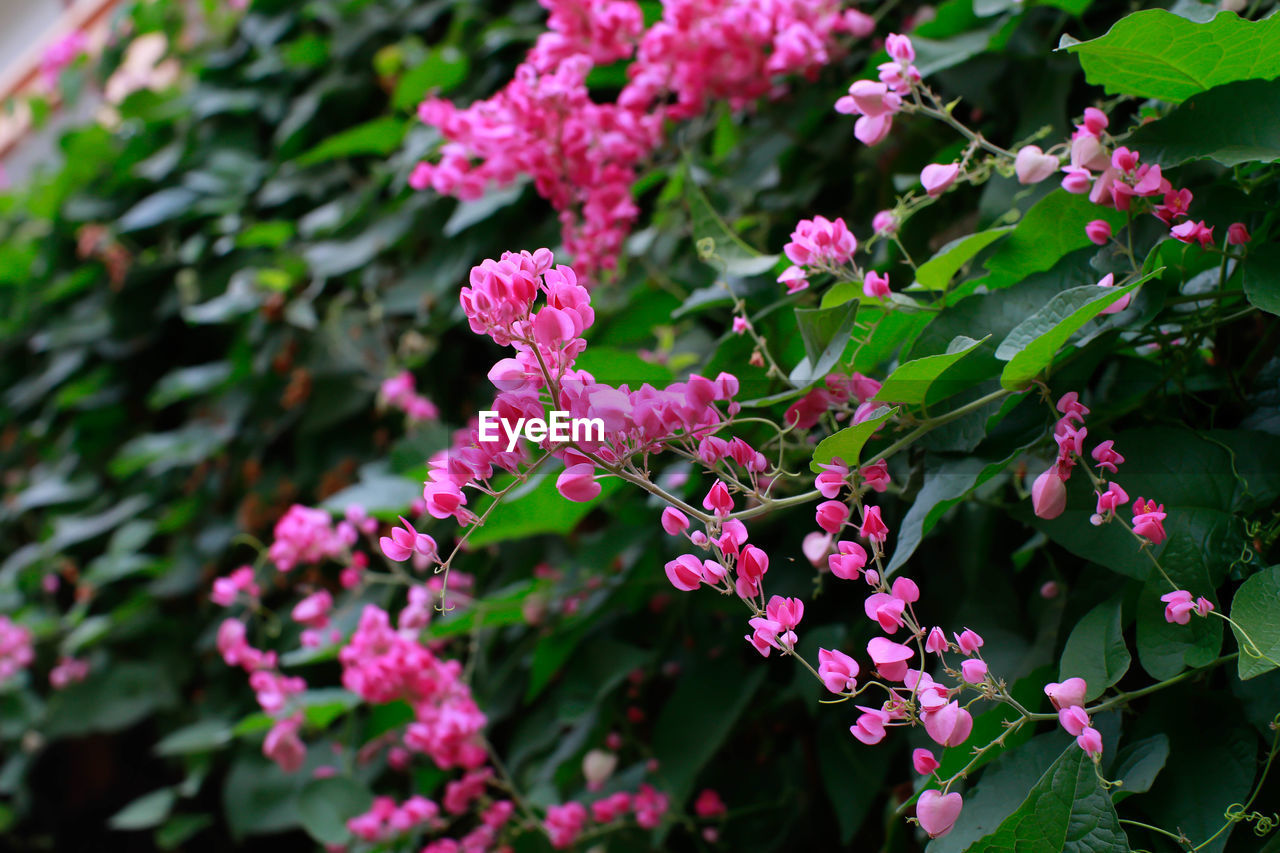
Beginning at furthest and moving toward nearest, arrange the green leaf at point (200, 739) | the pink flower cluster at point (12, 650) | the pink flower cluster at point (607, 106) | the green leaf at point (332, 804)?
the pink flower cluster at point (12, 650) → the green leaf at point (200, 739) → the green leaf at point (332, 804) → the pink flower cluster at point (607, 106)

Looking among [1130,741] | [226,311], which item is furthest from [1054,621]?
[226,311]

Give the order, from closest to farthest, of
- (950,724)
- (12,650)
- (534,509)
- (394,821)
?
(950,724) → (534,509) → (394,821) → (12,650)

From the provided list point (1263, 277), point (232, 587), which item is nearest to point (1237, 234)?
point (1263, 277)

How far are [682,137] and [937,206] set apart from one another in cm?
25

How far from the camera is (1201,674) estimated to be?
0.41m

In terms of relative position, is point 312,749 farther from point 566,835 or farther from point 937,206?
point 937,206

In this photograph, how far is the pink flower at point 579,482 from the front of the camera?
0.36 metres

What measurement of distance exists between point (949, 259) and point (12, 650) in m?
1.61

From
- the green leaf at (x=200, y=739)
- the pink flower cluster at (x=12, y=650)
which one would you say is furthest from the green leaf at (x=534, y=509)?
the pink flower cluster at (x=12, y=650)

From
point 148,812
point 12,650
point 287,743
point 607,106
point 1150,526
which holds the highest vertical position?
point 607,106

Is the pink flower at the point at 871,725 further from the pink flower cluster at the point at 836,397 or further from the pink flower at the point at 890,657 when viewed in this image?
the pink flower cluster at the point at 836,397

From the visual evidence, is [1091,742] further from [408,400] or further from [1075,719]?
[408,400]

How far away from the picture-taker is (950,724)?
0.33m

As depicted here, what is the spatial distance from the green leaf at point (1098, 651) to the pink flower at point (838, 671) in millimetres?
109
